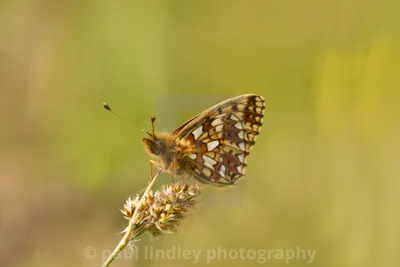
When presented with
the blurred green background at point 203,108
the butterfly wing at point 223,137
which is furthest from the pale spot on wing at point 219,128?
the blurred green background at point 203,108

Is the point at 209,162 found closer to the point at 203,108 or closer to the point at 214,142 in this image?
the point at 214,142

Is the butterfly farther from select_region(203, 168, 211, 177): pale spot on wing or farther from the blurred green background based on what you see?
the blurred green background

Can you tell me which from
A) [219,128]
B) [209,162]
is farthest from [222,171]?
[219,128]

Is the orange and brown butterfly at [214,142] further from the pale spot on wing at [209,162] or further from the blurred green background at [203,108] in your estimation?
the blurred green background at [203,108]

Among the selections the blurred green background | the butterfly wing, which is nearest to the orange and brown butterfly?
the butterfly wing
